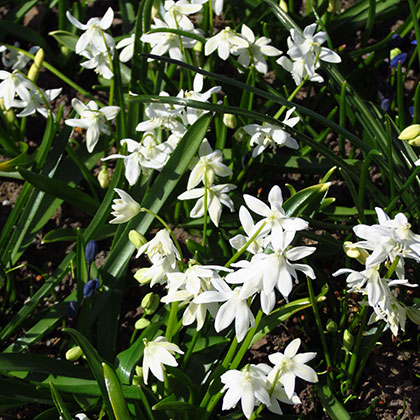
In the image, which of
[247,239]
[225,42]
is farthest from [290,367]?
[225,42]

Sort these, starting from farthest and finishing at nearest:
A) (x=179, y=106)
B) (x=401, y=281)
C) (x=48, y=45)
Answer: (x=48, y=45), (x=179, y=106), (x=401, y=281)

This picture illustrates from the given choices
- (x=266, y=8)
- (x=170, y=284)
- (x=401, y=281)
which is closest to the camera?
(x=401, y=281)

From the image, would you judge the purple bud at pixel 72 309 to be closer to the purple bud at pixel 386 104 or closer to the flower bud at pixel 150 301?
the flower bud at pixel 150 301

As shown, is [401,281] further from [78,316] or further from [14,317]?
[14,317]

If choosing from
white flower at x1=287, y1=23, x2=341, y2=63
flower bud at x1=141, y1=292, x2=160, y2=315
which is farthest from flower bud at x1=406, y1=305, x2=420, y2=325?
white flower at x1=287, y1=23, x2=341, y2=63

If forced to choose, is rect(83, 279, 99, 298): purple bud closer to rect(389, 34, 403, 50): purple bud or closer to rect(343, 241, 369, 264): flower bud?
rect(343, 241, 369, 264): flower bud

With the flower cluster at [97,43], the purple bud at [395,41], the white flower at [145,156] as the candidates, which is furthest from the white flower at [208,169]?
the purple bud at [395,41]

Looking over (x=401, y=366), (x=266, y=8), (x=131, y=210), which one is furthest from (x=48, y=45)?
(x=401, y=366)
